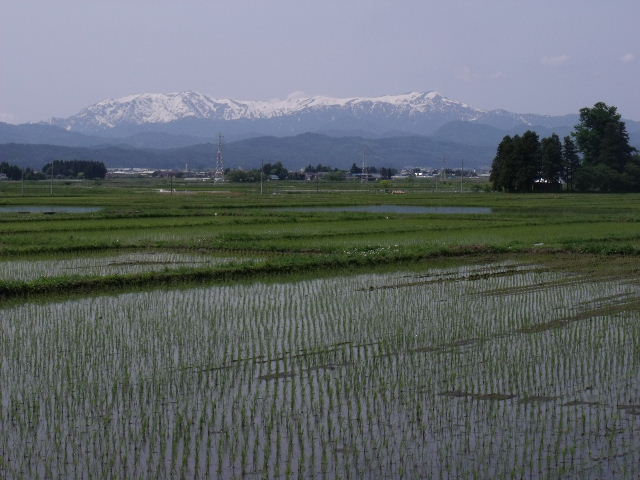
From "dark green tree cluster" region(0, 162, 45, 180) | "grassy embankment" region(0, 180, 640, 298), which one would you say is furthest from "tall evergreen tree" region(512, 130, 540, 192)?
"dark green tree cluster" region(0, 162, 45, 180)

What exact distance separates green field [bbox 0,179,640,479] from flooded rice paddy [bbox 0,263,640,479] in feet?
0.06

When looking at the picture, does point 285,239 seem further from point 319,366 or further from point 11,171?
point 11,171

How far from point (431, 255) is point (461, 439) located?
392 inches

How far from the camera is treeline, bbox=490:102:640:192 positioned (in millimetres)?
47594

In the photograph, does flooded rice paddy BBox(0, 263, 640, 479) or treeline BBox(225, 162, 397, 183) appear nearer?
flooded rice paddy BBox(0, 263, 640, 479)

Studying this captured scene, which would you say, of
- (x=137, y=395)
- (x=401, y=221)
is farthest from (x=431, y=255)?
(x=137, y=395)

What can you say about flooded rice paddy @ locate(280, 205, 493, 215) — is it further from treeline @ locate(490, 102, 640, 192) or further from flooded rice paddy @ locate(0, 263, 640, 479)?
flooded rice paddy @ locate(0, 263, 640, 479)

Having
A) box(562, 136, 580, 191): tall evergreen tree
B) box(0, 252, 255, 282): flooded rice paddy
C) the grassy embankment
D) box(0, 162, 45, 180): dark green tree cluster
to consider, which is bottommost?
box(0, 252, 255, 282): flooded rice paddy

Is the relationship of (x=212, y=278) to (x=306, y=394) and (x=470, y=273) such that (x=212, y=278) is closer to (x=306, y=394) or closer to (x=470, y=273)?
(x=470, y=273)

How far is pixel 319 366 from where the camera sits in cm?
685

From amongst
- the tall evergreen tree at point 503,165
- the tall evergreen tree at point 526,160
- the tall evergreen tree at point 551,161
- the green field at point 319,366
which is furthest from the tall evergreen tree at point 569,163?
the green field at point 319,366

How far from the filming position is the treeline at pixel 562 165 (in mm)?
47594

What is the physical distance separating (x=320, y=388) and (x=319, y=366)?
2.19 feet

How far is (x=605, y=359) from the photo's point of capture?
707 centimetres
